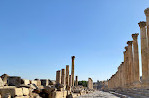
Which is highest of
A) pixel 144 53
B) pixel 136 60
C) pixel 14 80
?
pixel 144 53

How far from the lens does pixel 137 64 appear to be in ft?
67.6

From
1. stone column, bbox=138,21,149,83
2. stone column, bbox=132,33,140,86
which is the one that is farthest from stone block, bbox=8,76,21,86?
stone column, bbox=132,33,140,86

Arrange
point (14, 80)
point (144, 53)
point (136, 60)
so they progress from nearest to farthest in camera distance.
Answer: point (14, 80)
point (144, 53)
point (136, 60)

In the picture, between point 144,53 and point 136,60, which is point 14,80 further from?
point 136,60

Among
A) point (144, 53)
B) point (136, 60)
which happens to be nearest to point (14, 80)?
point (144, 53)

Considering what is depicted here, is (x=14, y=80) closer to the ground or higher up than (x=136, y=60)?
closer to the ground

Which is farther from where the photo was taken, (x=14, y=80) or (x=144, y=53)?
(x=144, y=53)

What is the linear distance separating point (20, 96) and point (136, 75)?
51.1 feet

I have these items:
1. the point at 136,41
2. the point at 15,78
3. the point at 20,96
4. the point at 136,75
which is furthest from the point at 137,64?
the point at 20,96

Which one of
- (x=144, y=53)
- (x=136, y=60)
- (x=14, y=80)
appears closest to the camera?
(x=14, y=80)

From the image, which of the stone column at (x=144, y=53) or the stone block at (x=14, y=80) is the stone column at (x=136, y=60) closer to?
the stone column at (x=144, y=53)

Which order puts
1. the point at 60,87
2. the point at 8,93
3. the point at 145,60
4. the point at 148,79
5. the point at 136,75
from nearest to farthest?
the point at 8,93 < the point at 60,87 < the point at 148,79 < the point at 145,60 < the point at 136,75

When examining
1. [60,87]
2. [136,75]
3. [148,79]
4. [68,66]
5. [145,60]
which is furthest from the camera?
[68,66]

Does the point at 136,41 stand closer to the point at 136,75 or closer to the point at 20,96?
the point at 136,75
